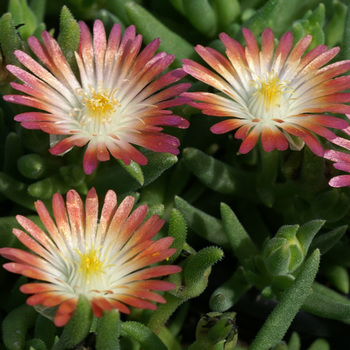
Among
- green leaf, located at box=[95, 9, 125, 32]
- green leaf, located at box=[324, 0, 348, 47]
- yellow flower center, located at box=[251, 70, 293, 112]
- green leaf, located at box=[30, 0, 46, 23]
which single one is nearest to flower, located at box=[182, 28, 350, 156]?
yellow flower center, located at box=[251, 70, 293, 112]

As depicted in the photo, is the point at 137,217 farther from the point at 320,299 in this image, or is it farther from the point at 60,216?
the point at 320,299

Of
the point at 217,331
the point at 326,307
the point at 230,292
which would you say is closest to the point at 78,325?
the point at 217,331

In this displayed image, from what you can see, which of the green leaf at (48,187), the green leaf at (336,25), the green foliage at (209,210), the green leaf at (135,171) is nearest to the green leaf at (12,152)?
the green foliage at (209,210)

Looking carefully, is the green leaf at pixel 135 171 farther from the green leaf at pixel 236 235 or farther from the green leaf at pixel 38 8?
the green leaf at pixel 38 8

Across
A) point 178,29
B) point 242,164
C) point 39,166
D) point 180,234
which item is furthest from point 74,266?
point 178,29

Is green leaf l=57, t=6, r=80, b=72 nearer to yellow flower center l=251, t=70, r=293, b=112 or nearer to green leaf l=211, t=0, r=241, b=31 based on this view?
yellow flower center l=251, t=70, r=293, b=112
